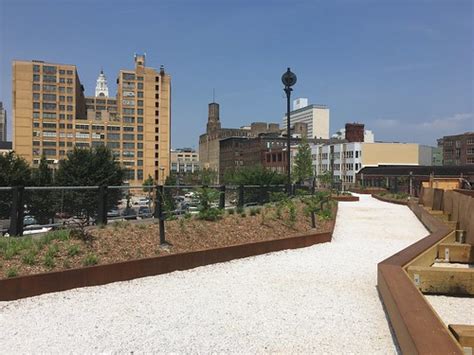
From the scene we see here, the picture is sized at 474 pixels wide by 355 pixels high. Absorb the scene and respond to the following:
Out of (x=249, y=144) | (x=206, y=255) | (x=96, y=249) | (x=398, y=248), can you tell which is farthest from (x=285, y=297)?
(x=249, y=144)

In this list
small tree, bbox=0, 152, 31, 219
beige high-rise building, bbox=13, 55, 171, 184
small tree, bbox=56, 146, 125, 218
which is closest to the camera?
small tree, bbox=0, 152, 31, 219

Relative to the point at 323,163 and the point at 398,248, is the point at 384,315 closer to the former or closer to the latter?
the point at 398,248

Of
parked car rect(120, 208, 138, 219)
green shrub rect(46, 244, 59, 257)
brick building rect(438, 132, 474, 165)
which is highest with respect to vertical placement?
brick building rect(438, 132, 474, 165)

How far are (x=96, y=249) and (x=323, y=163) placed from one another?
415ft

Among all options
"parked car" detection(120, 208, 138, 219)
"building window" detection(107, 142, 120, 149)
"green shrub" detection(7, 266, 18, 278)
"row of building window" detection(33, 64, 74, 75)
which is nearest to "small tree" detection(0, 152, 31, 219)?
"parked car" detection(120, 208, 138, 219)

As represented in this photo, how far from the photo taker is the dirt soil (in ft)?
24.9

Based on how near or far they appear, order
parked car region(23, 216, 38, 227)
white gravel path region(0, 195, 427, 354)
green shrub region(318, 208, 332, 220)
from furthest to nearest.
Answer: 1. green shrub region(318, 208, 332, 220)
2. parked car region(23, 216, 38, 227)
3. white gravel path region(0, 195, 427, 354)

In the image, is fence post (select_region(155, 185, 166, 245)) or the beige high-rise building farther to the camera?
the beige high-rise building

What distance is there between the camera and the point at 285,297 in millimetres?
6957

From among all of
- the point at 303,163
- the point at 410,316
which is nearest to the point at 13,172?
the point at 303,163

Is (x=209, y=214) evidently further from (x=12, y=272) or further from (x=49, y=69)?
(x=49, y=69)

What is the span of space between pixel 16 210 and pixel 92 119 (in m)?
150

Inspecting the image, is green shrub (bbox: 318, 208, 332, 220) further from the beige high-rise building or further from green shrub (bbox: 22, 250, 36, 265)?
the beige high-rise building

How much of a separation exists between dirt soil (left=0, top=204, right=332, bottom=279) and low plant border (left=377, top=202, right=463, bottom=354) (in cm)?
430
